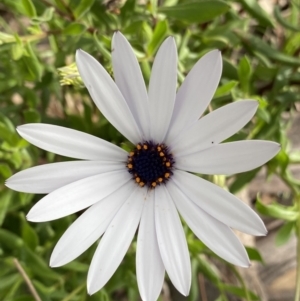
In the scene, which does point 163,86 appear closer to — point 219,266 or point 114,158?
point 114,158

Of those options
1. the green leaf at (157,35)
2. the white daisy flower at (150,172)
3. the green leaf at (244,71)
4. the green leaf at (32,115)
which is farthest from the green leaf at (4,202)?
the green leaf at (244,71)

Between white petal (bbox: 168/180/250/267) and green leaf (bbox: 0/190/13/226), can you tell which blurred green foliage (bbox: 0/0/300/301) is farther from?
white petal (bbox: 168/180/250/267)

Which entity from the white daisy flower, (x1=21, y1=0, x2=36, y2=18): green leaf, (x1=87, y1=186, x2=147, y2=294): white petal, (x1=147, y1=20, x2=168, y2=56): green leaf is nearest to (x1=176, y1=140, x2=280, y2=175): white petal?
the white daisy flower

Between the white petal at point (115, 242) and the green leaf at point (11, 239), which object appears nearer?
the white petal at point (115, 242)

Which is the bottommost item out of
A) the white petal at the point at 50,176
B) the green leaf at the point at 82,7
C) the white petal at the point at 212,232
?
the white petal at the point at 212,232

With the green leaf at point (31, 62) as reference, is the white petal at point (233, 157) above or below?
below

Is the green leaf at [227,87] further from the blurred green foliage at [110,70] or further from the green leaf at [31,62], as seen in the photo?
the green leaf at [31,62]

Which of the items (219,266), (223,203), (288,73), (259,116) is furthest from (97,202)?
(219,266)
